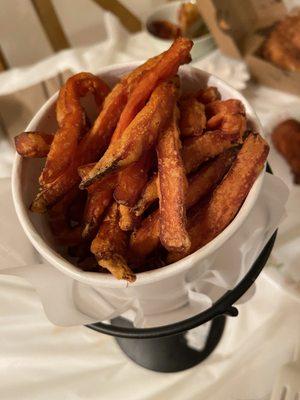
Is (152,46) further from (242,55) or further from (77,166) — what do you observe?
(77,166)

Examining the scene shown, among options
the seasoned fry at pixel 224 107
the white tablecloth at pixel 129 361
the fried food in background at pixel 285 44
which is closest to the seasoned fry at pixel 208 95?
the seasoned fry at pixel 224 107

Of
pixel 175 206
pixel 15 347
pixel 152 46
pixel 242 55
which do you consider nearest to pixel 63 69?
pixel 152 46

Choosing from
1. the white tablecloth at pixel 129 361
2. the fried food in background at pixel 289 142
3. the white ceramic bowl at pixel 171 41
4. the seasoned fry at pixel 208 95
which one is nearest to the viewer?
the seasoned fry at pixel 208 95

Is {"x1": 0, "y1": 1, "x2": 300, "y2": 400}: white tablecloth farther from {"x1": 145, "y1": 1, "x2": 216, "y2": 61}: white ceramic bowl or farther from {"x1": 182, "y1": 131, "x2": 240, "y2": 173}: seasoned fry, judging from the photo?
{"x1": 145, "y1": 1, "x2": 216, "y2": 61}: white ceramic bowl

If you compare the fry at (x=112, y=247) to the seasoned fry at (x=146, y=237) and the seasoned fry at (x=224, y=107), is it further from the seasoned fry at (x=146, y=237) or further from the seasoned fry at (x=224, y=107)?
the seasoned fry at (x=224, y=107)

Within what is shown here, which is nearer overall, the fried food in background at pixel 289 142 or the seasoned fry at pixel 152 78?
the seasoned fry at pixel 152 78

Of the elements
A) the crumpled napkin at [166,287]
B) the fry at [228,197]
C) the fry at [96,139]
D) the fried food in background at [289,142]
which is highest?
the fry at [96,139]

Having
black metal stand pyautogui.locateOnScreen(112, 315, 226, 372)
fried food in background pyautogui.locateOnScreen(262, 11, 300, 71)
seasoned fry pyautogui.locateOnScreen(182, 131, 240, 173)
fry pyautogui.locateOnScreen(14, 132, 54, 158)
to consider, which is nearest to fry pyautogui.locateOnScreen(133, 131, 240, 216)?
seasoned fry pyautogui.locateOnScreen(182, 131, 240, 173)
